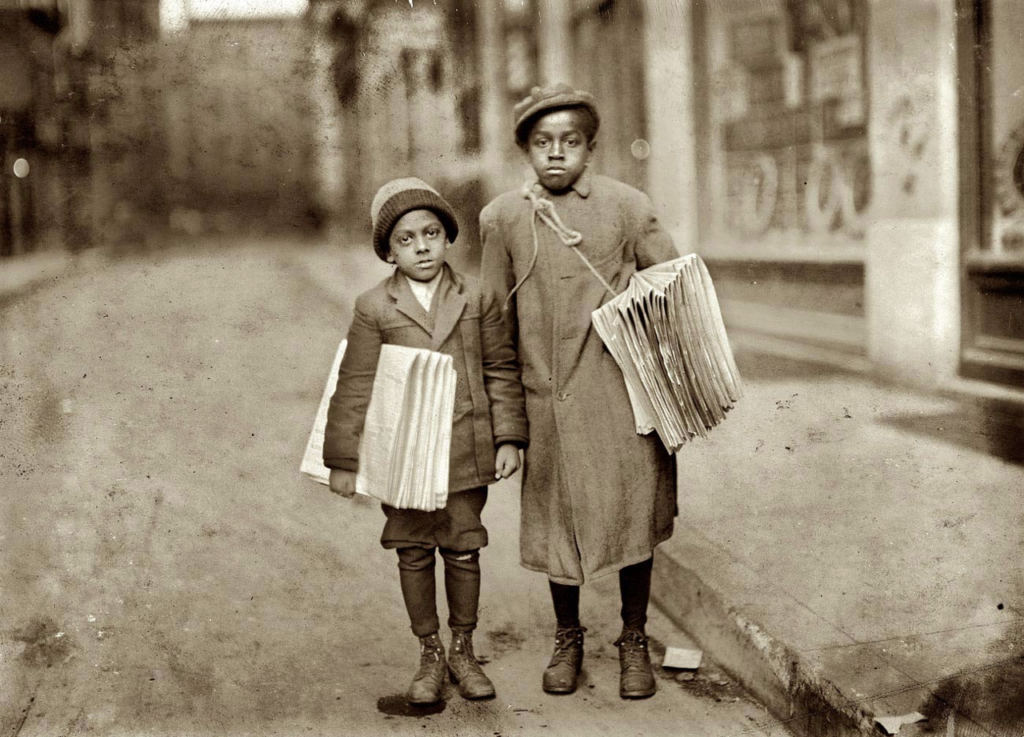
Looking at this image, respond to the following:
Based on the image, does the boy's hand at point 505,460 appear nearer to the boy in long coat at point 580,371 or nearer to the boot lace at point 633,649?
the boy in long coat at point 580,371

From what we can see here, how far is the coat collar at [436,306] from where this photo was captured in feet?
11.6

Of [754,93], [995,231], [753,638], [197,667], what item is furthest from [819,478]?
[754,93]

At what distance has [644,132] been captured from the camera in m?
9.12

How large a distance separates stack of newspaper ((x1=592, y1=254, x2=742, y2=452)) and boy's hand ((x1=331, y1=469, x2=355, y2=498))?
34.8 inches

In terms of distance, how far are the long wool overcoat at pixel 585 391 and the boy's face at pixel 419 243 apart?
29cm

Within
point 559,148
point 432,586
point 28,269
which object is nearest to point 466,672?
point 432,586

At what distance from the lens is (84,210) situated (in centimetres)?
436

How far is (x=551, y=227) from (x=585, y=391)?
534mm

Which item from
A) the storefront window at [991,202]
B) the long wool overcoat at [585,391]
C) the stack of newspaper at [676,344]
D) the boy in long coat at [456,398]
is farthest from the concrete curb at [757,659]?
the storefront window at [991,202]

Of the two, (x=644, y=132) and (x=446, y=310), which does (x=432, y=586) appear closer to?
(x=446, y=310)

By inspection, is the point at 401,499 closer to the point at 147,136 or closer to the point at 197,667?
the point at 197,667

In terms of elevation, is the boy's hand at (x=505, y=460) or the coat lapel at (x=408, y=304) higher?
the coat lapel at (x=408, y=304)

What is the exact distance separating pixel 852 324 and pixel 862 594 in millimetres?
4030

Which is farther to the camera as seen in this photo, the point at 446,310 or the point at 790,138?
the point at 790,138
